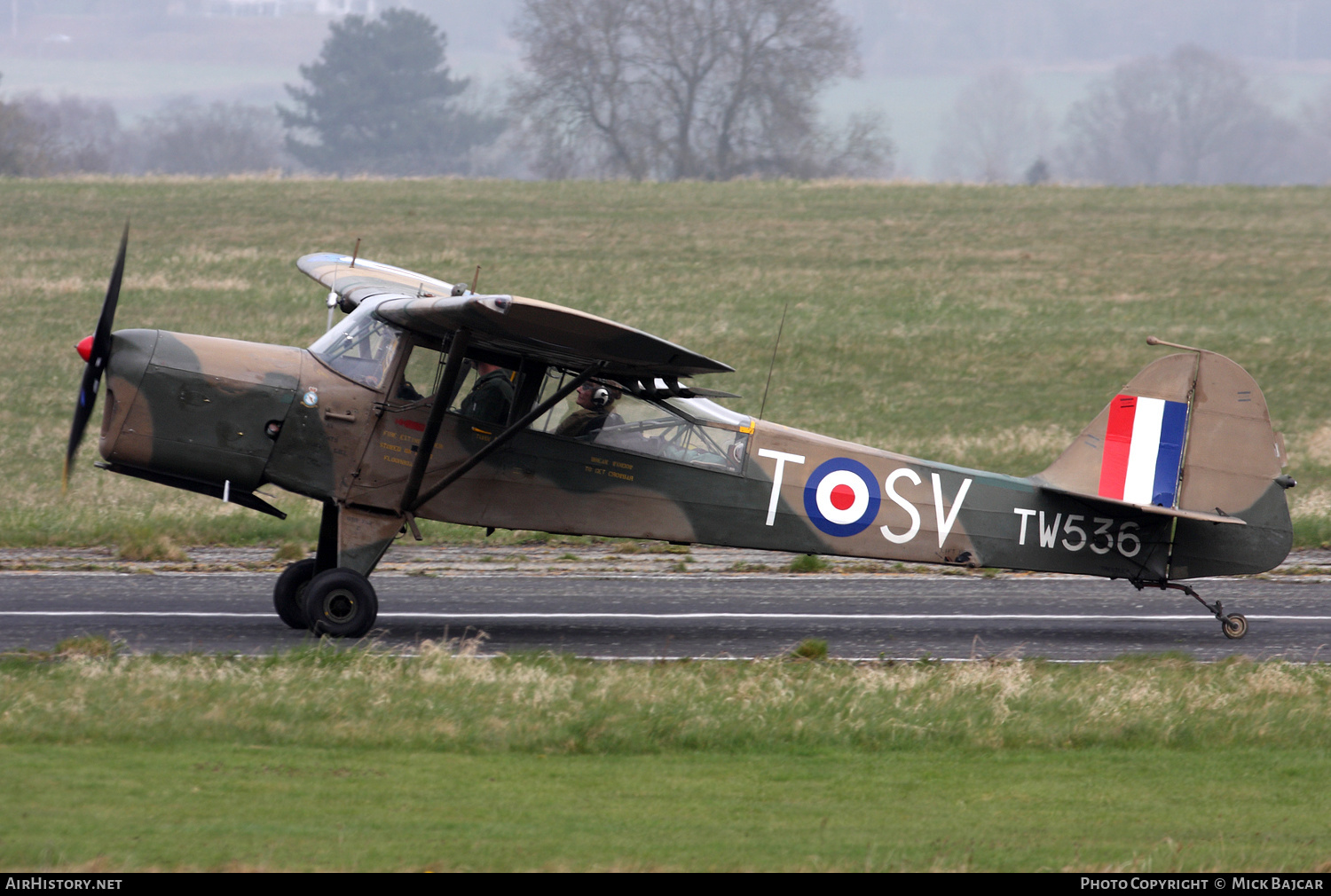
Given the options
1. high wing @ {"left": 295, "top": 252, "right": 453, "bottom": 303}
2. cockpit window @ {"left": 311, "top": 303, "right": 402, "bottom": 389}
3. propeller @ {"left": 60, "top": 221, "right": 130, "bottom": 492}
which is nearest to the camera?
propeller @ {"left": 60, "top": 221, "right": 130, "bottom": 492}

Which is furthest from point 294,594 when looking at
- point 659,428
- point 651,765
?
point 651,765

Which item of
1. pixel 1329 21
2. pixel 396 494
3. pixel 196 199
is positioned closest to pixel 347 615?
pixel 396 494

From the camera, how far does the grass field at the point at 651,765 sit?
6.32 meters

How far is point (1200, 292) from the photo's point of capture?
3238cm

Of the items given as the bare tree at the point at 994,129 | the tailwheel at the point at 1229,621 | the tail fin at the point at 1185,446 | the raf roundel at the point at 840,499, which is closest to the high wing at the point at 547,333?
the raf roundel at the point at 840,499

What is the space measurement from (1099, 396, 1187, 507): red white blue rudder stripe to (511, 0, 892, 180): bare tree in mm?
53157

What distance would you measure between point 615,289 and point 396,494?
21130 mm

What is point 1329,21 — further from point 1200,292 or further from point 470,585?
point 470,585

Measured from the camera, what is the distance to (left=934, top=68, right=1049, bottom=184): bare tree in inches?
4734

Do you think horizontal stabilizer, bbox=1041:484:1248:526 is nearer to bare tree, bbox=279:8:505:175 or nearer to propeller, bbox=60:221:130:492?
propeller, bbox=60:221:130:492

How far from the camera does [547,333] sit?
31.0 feet

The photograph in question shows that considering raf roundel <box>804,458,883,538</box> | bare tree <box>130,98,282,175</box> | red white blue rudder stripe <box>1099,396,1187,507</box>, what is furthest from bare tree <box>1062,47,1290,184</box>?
raf roundel <box>804,458,883,538</box>

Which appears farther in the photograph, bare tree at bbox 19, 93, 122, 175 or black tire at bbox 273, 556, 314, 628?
bare tree at bbox 19, 93, 122, 175

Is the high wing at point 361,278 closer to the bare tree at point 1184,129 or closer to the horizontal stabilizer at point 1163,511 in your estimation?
the horizontal stabilizer at point 1163,511
